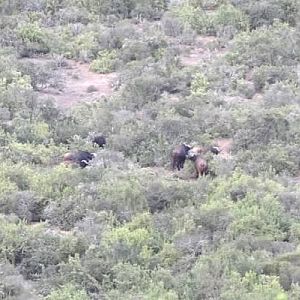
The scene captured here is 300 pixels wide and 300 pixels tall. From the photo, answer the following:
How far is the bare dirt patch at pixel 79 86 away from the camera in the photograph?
60.2 feet

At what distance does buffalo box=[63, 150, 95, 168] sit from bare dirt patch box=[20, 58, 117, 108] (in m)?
3.71

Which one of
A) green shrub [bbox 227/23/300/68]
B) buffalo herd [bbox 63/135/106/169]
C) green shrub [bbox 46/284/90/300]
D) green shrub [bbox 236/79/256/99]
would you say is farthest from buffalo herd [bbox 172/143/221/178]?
green shrub [bbox 227/23/300/68]

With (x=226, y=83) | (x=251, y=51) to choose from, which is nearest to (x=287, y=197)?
(x=226, y=83)

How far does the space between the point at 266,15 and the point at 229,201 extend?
12.5m

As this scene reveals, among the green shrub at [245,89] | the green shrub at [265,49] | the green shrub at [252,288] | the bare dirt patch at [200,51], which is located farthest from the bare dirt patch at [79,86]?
the green shrub at [252,288]

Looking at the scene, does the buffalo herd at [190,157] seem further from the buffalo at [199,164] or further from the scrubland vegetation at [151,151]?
the scrubland vegetation at [151,151]

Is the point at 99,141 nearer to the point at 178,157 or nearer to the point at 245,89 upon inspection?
the point at 178,157

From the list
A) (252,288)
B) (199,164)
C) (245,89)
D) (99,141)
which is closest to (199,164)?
(199,164)

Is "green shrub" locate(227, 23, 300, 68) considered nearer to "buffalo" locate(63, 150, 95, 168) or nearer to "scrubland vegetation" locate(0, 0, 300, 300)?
"scrubland vegetation" locate(0, 0, 300, 300)

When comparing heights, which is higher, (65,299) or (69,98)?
(65,299)

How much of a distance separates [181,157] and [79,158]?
164 centimetres

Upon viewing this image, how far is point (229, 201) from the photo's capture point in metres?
11.8

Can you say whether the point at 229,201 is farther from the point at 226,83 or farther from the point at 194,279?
the point at 226,83

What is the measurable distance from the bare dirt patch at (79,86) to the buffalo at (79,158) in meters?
3.71
